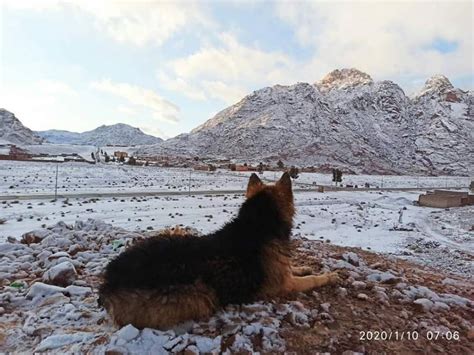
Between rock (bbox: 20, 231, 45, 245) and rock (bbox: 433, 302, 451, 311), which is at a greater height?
rock (bbox: 433, 302, 451, 311)

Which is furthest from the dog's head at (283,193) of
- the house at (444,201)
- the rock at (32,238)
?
the house at (444,201)

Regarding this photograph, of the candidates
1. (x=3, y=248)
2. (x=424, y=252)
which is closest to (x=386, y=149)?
(x=424, y=252)

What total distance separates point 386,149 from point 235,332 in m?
194

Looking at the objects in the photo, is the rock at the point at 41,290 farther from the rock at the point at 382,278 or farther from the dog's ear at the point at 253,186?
the rock at the point at 382,278

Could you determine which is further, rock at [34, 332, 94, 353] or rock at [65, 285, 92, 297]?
rock at [65, 285, 92, 297]

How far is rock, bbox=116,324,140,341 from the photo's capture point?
3895 mm

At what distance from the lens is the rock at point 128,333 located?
3895 millimetres

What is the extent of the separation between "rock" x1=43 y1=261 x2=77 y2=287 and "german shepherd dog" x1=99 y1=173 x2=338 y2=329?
5.49 ft

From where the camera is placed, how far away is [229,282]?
4.62 metres

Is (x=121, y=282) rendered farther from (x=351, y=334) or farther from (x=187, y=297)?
(x=351, y=334)

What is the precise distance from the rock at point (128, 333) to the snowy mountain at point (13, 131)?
191 metres

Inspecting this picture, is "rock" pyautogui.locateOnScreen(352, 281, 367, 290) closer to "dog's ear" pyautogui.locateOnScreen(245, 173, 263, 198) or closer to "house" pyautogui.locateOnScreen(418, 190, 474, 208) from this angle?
"dog's ear" pyautogui.locateOnScreen(245, 173, 263, 198)

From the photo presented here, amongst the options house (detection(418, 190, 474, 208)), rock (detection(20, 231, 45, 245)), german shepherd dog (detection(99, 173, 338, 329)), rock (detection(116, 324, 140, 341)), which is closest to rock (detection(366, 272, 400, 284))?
german shepherd dog (detection(99, 173, 338, 329))

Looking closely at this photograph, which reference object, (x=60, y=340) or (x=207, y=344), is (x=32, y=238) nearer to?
(x=60, y=340)
